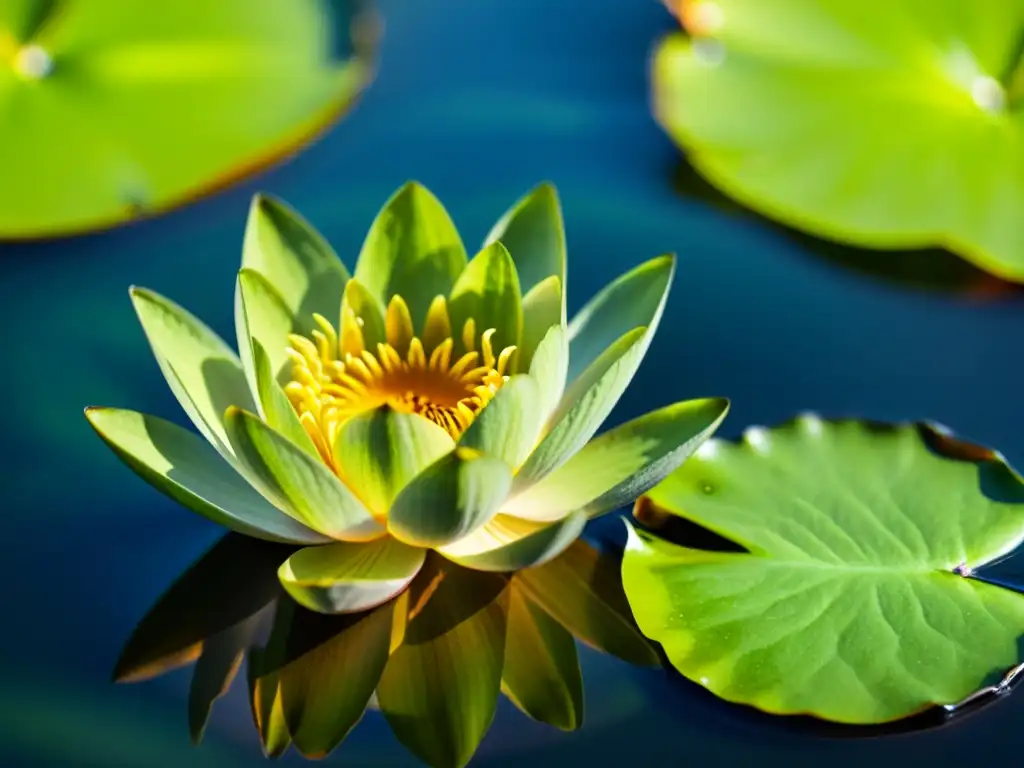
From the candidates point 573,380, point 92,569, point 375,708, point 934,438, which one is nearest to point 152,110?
point 92,569

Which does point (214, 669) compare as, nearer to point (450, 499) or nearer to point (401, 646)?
point (401, 646)

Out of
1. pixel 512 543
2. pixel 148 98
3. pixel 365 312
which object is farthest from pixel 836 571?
pixel 148 98

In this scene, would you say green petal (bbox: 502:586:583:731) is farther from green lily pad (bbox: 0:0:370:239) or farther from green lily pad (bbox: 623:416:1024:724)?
green lily pad (bbox: 0:0:370:239)

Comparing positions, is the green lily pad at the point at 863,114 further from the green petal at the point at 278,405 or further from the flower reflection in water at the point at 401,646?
the green petal at the point at 278,405

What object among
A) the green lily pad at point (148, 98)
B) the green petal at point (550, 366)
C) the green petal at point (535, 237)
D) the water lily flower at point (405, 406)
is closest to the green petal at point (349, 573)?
the water lily flower at point (405, 406)

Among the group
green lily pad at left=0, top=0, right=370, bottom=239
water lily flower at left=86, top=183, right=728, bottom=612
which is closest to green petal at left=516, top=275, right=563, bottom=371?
water lily flower at left=86, top=183, right=728, bottom=612

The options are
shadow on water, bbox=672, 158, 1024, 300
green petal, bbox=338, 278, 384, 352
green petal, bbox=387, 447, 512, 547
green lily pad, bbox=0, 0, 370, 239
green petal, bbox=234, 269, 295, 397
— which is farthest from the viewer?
green lily pad, bbox=0, 0, 370, 239

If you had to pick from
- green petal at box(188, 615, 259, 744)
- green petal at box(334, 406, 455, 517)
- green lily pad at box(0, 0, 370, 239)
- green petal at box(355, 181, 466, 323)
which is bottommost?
green petal at box(188, 615, 259, 744)
